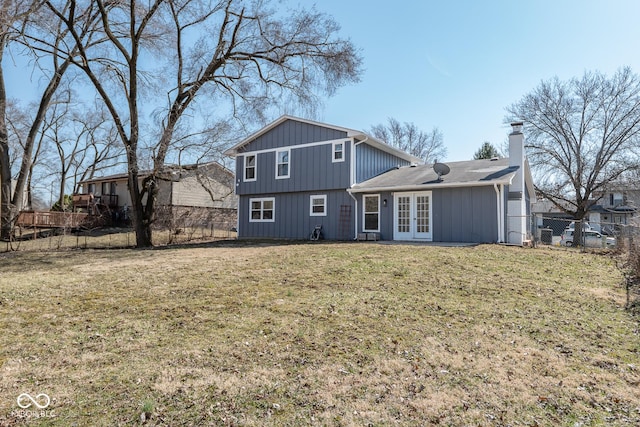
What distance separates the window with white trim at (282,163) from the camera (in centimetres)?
1797

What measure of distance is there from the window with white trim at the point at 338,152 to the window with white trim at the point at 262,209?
406 cm

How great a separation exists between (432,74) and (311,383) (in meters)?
13.2

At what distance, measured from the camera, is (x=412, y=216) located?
14805 mm

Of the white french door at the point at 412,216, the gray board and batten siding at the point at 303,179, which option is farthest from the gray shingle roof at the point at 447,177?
the gray board and batten siding at the point at 303,179

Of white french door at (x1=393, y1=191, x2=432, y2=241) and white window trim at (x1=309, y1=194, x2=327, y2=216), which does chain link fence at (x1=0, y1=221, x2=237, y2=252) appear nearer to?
white window trim at (x1=309, y1=194, x2=327, y2=216)

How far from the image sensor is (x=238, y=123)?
1838 cm

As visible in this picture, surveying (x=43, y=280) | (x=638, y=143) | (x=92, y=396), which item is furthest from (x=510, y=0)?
(x=638, y=143)

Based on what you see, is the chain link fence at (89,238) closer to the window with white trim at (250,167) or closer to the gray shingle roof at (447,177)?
the window with white trim at (250,167)

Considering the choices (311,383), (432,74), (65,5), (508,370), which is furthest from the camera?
(65,5)

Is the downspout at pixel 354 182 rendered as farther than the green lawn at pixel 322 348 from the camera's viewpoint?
Yes

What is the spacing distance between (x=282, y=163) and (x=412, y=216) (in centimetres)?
684

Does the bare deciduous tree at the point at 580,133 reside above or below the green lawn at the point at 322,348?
above

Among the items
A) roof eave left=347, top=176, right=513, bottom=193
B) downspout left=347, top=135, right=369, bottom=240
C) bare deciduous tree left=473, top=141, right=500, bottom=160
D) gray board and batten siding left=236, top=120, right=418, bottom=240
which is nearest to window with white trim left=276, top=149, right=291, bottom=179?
gray board and batten siding left=236, top=120, right=418, bottom=240

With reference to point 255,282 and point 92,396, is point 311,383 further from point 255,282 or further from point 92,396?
point 255,282
